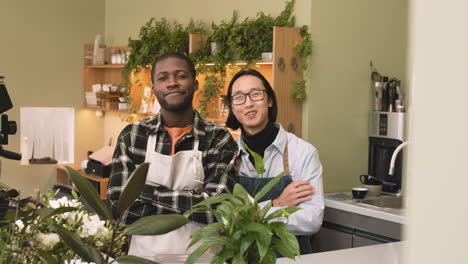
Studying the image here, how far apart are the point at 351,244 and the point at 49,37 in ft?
13.8

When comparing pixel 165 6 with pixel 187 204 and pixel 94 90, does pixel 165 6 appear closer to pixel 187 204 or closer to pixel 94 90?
pixel 94 90

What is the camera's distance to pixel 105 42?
6660mm

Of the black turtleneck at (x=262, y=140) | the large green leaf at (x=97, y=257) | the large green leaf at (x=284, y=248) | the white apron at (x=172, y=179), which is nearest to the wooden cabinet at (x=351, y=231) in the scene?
the black turtleneck at (x=262, y=140)

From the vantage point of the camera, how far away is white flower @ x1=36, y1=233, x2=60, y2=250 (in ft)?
3.80

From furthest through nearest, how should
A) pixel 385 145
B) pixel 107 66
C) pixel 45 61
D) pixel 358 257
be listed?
pixel 45 61 < pixel 107 66 < pixel 385 145 < pixel 358 257

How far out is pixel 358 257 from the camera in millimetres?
2314

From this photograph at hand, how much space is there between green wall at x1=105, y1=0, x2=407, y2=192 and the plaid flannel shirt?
1.62 meters

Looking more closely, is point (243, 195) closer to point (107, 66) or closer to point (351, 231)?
point (351, 231)

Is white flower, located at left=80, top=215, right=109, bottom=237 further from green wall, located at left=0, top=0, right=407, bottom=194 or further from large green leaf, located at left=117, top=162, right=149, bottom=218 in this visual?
green wall, located at left=0, top=0, right=407, bottom=194

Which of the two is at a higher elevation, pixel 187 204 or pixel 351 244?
pixel 187 204

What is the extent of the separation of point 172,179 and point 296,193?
546 millimetres

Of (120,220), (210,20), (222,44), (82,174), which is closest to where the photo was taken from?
(120,220)

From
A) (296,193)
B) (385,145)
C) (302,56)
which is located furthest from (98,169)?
(296,193)

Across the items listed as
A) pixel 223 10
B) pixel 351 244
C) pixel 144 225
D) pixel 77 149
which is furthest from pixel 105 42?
pixel 144 225
